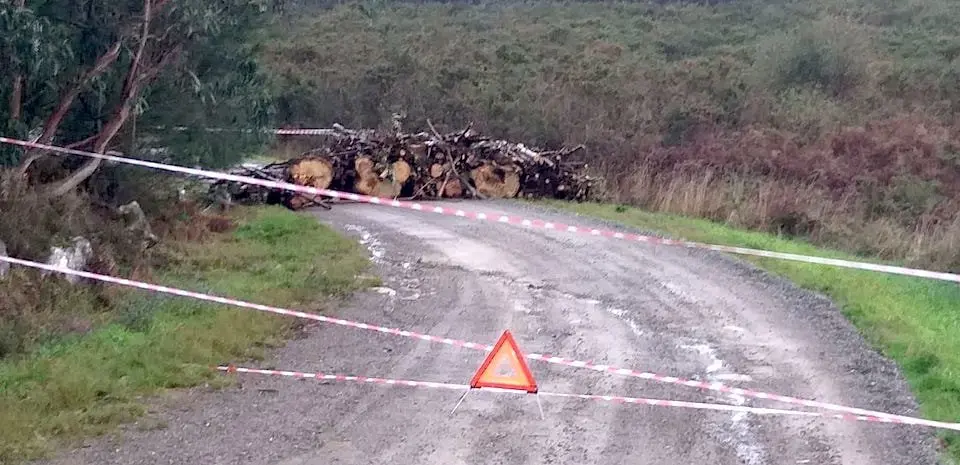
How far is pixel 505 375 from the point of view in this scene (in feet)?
25.0

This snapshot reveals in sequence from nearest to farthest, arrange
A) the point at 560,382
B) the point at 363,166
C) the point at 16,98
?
the point at 560,382, the point at 16,98, the point at 363,166

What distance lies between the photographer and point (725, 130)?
31016mm

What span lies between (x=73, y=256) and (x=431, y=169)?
42.9 feet

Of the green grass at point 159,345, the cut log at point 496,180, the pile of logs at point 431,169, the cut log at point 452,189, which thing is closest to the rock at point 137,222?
the green grass at point 159,345

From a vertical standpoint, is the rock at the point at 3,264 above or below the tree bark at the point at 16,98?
below

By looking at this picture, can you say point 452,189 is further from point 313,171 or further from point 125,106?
point 125,106

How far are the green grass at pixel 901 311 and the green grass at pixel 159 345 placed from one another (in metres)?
5.17

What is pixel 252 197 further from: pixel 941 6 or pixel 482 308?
pixel 941 6

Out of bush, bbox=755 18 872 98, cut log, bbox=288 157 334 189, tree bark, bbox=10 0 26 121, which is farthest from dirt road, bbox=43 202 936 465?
bush, bbox=755 18 872 98

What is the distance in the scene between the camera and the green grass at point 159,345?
6949 mm

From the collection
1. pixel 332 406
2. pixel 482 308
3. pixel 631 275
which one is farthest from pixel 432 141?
pixel 332 406

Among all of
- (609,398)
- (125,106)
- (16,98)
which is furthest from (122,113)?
(609,398)

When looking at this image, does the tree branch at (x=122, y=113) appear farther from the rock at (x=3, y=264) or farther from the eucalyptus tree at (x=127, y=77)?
the rock at (x=3, y=264)

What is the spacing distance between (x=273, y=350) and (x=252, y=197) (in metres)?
11.8
